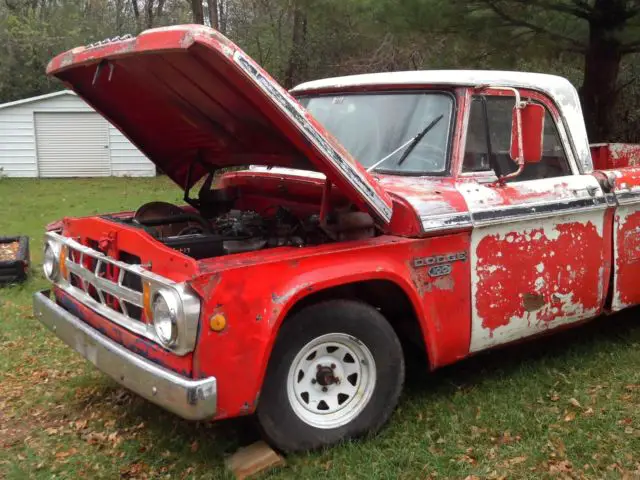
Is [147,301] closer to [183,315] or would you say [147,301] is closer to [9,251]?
[183,315]

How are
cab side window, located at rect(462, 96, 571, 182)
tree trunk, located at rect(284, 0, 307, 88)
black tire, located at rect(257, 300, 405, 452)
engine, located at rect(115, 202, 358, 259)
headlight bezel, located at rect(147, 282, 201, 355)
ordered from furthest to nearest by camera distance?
1. tree trunk, located at rect(284, 0, 307, 88)
2. cab side window, located at rect(462, 96, 571, 182)
3. engine, located at rect(115, 202, 358, 259)
4. black tire, located at rect(257, 300, 405, 452)
5. headlight bezel, located at rect(147, 282, 201, 355)

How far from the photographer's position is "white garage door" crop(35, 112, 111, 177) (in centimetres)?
2105

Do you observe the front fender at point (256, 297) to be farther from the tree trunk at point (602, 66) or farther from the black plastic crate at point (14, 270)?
the tree trunk at point (602, 66)

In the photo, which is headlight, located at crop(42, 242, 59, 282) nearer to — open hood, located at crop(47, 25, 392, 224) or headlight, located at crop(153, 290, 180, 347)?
open hood, located at crop(47, 25, 392, 224)

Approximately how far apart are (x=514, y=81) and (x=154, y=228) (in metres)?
2.47

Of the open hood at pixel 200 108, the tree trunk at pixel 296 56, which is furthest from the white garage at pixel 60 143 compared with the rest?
the open hood at pixel 200 108

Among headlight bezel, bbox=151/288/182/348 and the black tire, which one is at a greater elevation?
headlight bezel, bbox=151/288/182/348

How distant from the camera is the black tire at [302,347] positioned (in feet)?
10.7

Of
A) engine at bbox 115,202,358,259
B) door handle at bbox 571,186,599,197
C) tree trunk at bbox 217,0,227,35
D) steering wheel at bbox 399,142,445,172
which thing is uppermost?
tree trunk at bbox 217,0,227,35

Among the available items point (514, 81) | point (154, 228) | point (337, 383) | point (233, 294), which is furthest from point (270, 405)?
point (514, 81)

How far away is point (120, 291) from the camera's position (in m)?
3.34

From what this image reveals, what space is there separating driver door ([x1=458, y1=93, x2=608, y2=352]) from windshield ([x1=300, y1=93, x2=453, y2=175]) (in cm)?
19

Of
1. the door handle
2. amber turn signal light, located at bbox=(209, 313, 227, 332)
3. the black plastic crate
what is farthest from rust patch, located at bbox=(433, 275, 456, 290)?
the black plastic crate

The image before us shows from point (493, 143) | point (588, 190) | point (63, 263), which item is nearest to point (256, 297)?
point (63, 263)
